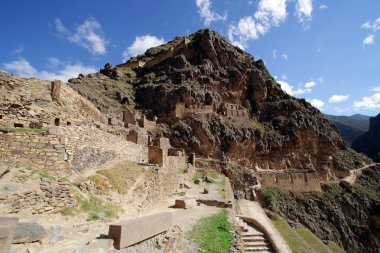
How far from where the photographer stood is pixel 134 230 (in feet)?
19.3

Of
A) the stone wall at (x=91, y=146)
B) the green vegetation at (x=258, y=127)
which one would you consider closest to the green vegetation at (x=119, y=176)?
the stone wall at (x=91, y=146)

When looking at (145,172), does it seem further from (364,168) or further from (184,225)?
(364,168)

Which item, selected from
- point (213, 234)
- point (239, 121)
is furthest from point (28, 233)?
point (239, 121)

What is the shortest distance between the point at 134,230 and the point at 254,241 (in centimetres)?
956

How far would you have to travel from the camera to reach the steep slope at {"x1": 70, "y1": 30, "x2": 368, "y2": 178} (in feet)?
140

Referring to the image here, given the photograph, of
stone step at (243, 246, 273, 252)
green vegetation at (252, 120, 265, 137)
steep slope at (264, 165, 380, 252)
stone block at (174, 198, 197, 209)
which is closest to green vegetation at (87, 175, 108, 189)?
stone block at (174, 198, 197, 209)

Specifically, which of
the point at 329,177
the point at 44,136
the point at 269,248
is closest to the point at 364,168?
the point at 329,177

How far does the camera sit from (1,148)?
783cm

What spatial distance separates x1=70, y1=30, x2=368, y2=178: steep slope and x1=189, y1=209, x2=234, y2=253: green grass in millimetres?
27159

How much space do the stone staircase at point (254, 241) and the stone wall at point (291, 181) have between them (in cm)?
2687

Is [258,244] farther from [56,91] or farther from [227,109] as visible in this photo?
[227,109]

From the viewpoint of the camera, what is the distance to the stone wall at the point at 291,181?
1639 inches

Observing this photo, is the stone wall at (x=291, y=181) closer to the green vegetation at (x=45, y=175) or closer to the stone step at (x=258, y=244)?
the stone step at (x=258, y=244)

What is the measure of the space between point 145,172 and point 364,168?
5806cm
